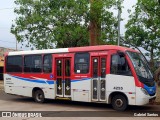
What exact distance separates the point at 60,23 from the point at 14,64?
26.2 feet

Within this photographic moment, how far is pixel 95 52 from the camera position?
50.3 feet

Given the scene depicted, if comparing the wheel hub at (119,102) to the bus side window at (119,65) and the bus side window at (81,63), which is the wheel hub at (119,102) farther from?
the bus side window at (81,63)

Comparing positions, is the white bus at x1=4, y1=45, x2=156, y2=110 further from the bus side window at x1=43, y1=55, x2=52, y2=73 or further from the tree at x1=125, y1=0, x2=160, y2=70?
the tree at x1=125, y1=0, x2=160, y2=70

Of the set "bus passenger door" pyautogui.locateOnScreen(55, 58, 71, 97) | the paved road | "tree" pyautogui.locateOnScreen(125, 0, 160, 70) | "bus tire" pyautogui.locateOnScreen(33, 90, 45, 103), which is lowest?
the paved road

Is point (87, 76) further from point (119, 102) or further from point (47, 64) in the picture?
point (47, 64)

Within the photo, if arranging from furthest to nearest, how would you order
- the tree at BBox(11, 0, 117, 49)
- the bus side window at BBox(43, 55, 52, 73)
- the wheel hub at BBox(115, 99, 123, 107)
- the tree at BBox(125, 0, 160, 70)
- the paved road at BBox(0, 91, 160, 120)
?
the tree at BBox(125, 0, 160, 70) < the tree at BBox(11, 0, 117, 49) < the bus side window at BBox(43, 55, 52, 73) < the wheel hub at BBox(115, 99, 123, 107) < the paved road at BBox(0, 91, 160, 120)

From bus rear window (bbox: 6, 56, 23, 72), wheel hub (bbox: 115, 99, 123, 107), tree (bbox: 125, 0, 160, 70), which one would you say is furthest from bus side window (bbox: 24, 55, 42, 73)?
tree (bbox: 125, 0, 160, 70)

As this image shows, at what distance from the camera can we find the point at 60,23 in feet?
85.8

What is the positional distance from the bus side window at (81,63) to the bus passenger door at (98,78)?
14.2 inches

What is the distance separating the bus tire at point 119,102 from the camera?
1434 centimetres

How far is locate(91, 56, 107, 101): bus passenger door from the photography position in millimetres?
14922

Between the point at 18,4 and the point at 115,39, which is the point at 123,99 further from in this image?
the point at 18,4

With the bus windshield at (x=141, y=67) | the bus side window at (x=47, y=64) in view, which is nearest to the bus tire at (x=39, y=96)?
the bus side window at (x=47, y=64)

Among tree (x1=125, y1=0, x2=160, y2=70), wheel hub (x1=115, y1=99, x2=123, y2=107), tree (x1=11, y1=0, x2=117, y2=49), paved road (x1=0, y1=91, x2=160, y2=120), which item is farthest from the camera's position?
tree (x1=125, y1=0, x2=160, y2=70)
